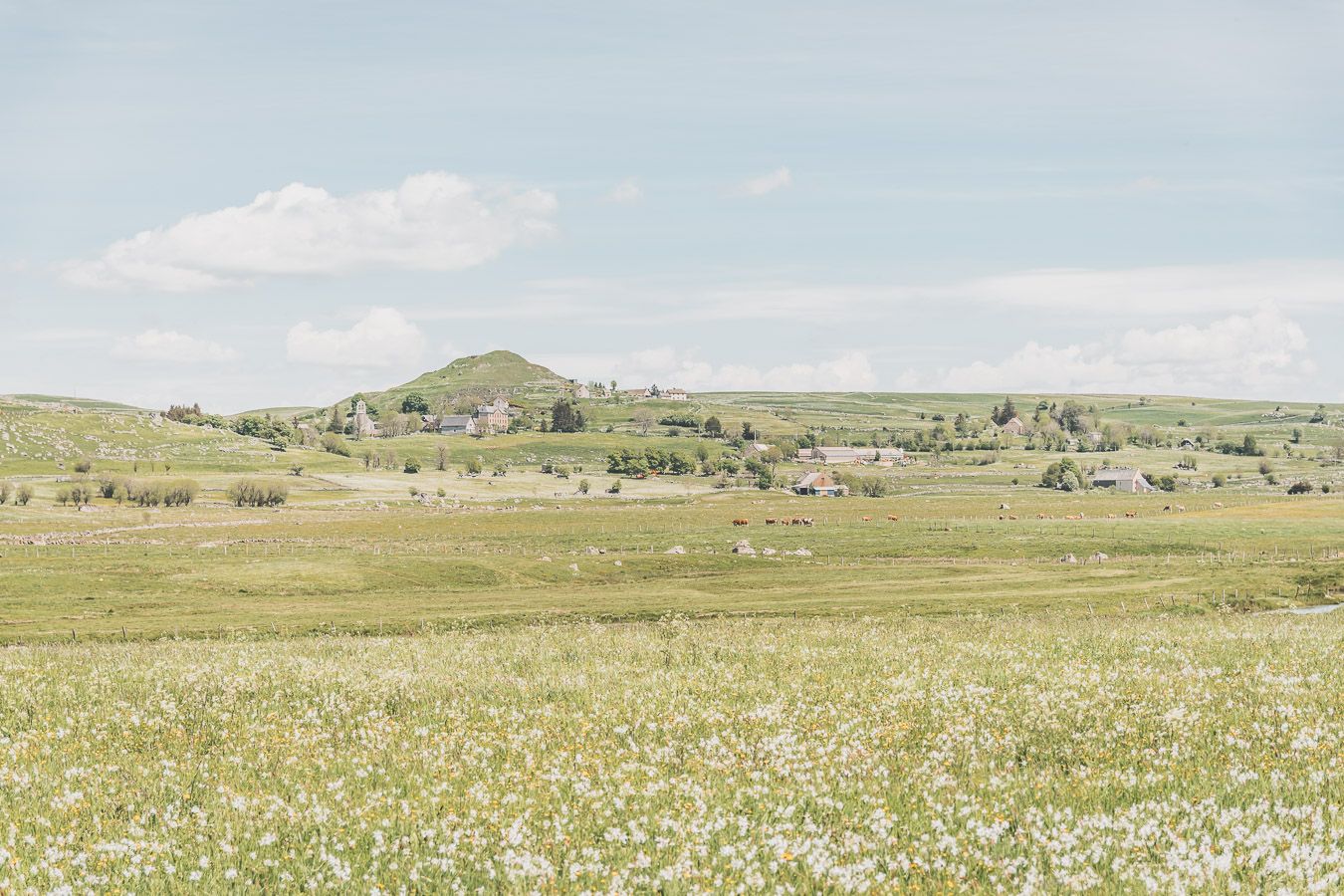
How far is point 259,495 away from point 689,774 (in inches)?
7335

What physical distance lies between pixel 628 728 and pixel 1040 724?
6.45 m

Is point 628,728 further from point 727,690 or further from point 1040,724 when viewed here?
point 1040,724

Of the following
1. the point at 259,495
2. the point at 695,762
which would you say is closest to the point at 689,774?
the point at 695,762

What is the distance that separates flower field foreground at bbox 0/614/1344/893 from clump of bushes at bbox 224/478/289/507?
171 m

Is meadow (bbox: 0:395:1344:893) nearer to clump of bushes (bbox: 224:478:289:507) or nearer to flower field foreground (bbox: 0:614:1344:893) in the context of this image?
flower field foreground (bbox: 0:614:1344:893)

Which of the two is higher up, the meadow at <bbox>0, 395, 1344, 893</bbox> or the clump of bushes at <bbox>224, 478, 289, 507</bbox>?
the meadow at <bbox>0, 395, 1344, 893</bbox>

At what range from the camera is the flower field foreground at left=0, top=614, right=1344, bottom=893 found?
10.9 metres

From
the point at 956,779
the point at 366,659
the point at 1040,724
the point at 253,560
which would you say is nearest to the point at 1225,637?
the point at 1040,724

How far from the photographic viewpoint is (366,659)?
26.1 metres

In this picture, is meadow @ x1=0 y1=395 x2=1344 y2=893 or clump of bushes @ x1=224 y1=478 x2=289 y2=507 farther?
clump of bushes @ x1=224 y1=478 x2=289 y2=507

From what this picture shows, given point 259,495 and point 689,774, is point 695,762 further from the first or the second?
point 259,495

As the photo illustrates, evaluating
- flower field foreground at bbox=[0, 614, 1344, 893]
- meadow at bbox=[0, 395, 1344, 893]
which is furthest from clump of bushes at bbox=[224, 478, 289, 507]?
flower field foreground at bbox=[0, 614, 1344, 893]

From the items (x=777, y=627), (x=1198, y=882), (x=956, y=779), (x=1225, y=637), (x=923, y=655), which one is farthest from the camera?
(x=777, y=627)

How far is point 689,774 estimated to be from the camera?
14.5m
